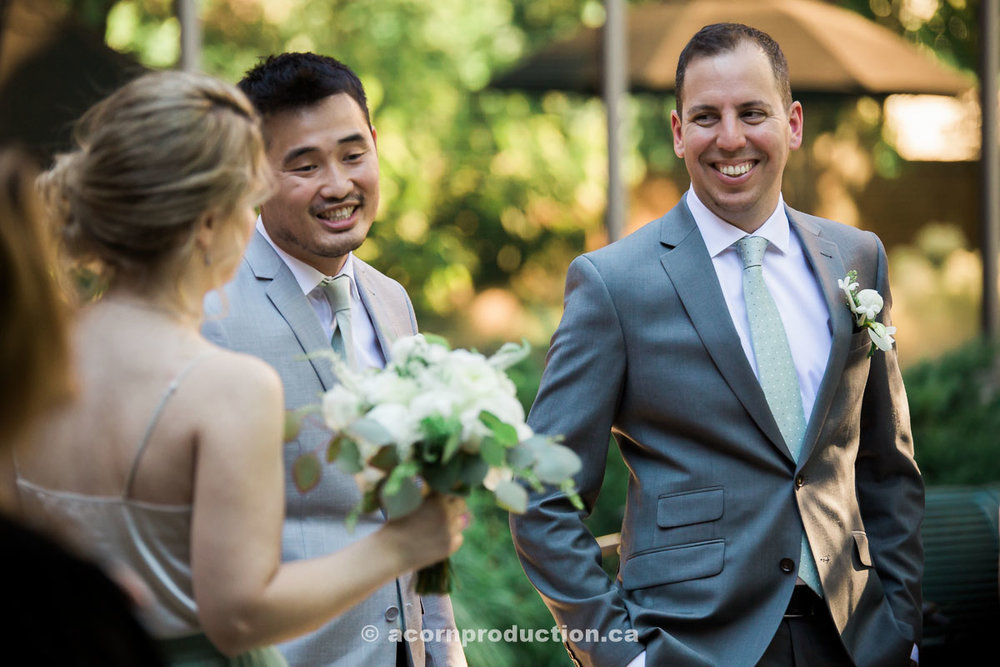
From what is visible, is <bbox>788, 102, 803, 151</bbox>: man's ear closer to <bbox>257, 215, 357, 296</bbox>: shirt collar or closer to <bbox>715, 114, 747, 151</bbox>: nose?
<bbox>715, 114, 747, 151</bbox>: nose

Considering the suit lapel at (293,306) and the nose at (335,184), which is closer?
the suit lapel at (293,306)

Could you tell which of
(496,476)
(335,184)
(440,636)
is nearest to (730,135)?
(335,184)

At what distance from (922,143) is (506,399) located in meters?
6.71

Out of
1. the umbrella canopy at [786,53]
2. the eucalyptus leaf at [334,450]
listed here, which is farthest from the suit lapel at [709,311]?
the umbrella canopy at [786,53]

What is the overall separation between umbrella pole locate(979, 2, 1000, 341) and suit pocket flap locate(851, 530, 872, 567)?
556 cm

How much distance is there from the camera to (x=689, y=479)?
2.80 metres

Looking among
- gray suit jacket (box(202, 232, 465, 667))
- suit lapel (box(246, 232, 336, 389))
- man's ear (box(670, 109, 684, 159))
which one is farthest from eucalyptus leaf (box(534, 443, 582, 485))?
man's ear (box(670, 109, 684, 159))

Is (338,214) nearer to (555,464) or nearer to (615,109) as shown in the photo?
(555,464)

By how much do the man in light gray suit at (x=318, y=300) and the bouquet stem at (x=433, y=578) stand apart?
41 centimetres

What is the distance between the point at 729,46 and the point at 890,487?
1344 mm

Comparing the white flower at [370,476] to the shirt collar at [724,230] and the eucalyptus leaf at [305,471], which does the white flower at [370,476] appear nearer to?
the eucalyptus leaf at [305,471]

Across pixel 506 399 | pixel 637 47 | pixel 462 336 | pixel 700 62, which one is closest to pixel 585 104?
pixel 637 47

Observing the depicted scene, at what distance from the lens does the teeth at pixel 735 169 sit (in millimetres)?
2961

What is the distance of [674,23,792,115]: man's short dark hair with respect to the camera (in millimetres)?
2977
